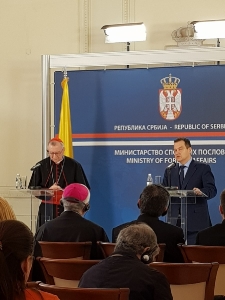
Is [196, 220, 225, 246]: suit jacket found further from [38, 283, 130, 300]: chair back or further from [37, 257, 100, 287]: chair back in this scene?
[38, 283, 130, 300]: chair back

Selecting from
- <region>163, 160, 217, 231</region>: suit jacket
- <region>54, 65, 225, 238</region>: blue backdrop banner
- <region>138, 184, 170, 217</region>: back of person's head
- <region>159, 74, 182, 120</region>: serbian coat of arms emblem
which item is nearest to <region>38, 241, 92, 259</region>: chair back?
<region>138, 184, 170, 217</region>: back of person's head

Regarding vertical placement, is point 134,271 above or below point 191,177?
below

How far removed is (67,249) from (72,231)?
1.35 ft

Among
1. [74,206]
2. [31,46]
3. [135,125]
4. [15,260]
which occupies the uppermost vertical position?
[31,46]

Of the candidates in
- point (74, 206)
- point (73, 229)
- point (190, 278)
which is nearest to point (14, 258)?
point (190, 278)

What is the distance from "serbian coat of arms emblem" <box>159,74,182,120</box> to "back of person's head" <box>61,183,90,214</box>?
11.7 feet

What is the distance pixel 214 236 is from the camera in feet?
13.5

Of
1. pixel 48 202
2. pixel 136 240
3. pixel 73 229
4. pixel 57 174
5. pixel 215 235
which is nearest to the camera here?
pixel 136 240

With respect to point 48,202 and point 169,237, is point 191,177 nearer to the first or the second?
point 48,202

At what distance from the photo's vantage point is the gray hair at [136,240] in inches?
114

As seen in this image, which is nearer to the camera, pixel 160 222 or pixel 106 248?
pixel 106 248

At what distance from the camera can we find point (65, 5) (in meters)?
9.13

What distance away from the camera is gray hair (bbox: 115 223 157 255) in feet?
9.48

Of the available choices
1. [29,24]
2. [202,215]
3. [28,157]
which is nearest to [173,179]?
[202,215]
